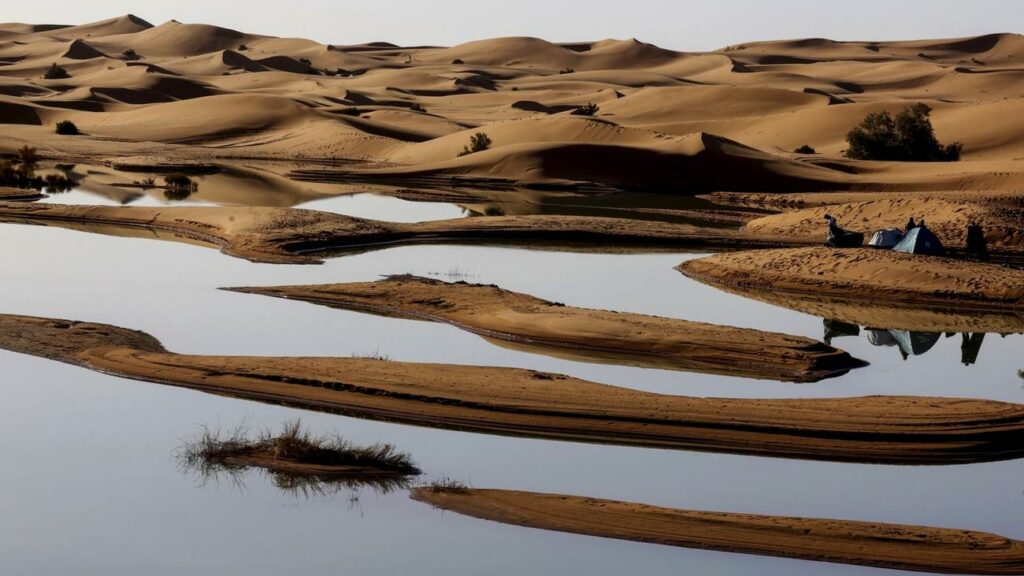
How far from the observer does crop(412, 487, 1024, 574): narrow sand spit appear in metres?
12.4

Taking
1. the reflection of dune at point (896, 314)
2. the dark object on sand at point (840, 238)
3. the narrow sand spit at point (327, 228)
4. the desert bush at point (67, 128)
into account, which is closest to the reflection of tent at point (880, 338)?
the reflection of dune at point (896, 314)

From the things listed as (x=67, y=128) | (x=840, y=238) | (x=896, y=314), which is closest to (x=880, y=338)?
(x=896, y=314)

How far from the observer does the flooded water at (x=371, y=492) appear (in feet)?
40.6

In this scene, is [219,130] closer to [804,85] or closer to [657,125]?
[657,125]

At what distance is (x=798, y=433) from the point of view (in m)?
16.2

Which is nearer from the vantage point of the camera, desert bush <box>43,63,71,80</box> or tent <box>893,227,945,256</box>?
tent <box>893,227,945,256</box>

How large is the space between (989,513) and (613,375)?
21.1 ft

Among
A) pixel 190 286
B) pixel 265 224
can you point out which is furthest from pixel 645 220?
pixel 190 286

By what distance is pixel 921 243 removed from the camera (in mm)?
29438

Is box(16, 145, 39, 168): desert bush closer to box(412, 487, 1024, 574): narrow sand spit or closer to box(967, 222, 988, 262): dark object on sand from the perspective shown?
box(967, 222, 988, 262): dark object on sand

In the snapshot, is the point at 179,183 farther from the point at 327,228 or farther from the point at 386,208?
the point at 327,228

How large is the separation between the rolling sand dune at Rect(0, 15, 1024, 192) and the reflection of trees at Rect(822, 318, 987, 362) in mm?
26980

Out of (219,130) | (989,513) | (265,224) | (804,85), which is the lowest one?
(989,513)

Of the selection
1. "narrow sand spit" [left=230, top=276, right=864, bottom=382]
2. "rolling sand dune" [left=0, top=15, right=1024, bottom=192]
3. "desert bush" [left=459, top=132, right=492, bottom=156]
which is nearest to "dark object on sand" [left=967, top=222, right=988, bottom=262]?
"narrow sand spit" [left=230, top=276, right=864, bottom=382]
